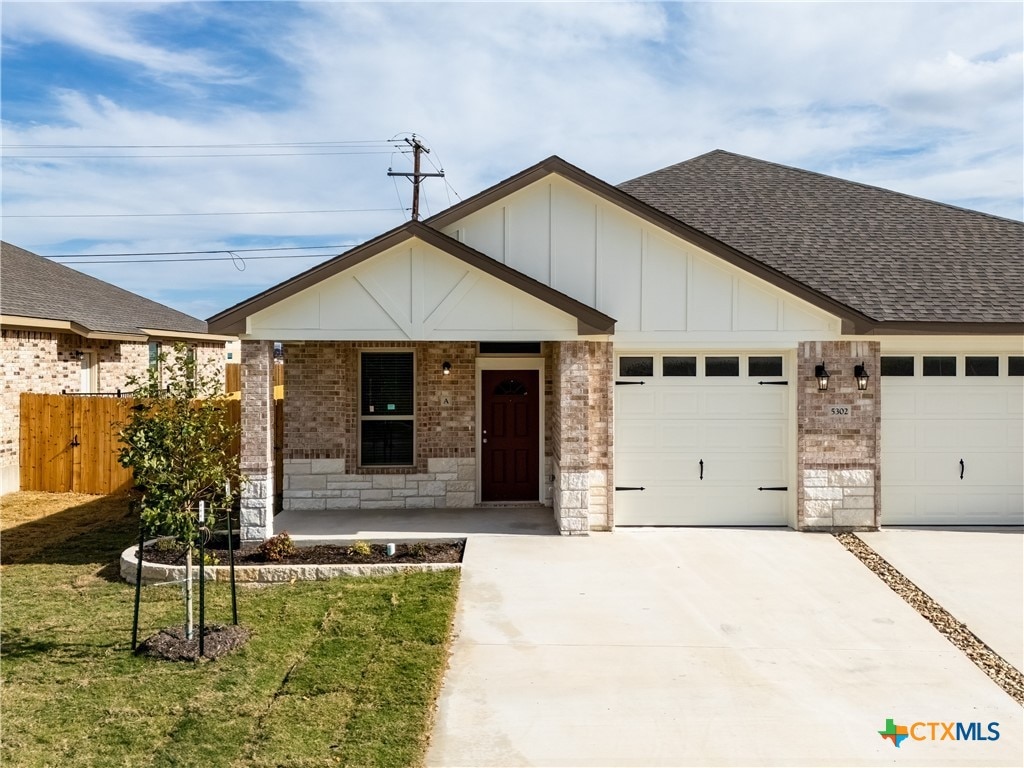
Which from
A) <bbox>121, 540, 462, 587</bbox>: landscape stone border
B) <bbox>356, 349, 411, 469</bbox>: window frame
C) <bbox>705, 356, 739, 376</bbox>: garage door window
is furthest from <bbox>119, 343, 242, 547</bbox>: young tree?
<bbox>705, 356, 739, 376</bbox>: garage door window

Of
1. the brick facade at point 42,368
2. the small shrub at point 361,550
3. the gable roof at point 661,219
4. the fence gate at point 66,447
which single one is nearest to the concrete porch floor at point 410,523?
the small shrub at point 361,550

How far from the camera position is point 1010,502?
10555 mm

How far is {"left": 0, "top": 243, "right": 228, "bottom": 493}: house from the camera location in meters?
13.6

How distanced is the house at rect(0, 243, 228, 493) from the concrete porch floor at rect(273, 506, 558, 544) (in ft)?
8.69

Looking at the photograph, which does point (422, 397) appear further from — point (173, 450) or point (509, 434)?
point (173, 450)

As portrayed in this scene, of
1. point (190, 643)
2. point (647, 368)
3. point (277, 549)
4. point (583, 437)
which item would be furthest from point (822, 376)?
point (190, 643)

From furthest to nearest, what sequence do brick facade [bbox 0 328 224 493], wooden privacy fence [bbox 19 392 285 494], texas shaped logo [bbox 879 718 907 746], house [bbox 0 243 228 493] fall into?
wooden privacy fence [bbox 19 392 285 494] < house [bbox 0 243 228 493] < brick facade [bbox 0 328 224 493] < texas shaped logo [bbox 879 718 907 746]

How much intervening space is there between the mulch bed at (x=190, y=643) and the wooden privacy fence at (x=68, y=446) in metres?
7.73

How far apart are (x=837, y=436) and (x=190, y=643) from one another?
28.3 feet

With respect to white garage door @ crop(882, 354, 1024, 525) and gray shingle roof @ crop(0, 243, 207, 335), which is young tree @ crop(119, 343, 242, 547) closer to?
white garage door @ crop(882, 354, 1024, 525)

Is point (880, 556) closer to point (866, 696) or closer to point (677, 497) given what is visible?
point (677, 497)

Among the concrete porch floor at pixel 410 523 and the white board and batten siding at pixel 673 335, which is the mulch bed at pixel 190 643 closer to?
the concrete porch floor at pixel 410 523

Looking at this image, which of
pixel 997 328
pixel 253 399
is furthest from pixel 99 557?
pixel 997 328

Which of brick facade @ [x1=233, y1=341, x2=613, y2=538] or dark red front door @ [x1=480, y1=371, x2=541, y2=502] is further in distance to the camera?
dark red front door @ [x1=480, y1=371, x2=541, y2=502]
